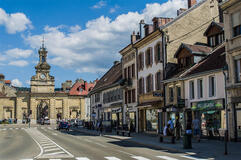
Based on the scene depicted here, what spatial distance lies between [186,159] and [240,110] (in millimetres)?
9122

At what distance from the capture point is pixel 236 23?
931 inches

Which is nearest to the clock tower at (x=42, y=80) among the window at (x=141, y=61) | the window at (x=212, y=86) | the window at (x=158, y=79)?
the window at (x=141, y=61)

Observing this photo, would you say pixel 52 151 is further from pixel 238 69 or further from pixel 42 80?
pixel 42 80

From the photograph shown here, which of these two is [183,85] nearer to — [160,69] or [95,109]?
[160,69]

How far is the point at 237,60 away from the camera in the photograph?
23.5 m

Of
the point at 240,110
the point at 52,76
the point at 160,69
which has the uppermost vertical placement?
the point at 52,76

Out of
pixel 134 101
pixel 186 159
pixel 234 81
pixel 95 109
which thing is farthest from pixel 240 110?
pixel 95 109

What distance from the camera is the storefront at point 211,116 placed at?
82.7ft

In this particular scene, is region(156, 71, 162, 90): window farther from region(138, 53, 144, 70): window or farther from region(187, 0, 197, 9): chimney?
region(187, 0, 197, 9): chimney

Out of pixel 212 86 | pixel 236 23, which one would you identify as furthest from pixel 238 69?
pixel 212 86

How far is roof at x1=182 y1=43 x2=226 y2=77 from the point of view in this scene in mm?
26306

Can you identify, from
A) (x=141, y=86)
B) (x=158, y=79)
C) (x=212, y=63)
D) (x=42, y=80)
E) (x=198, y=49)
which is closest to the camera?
(x=212, y=63)

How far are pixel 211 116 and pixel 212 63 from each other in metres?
4.24

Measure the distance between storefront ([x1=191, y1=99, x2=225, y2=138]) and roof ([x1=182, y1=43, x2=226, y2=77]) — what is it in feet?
8.54
